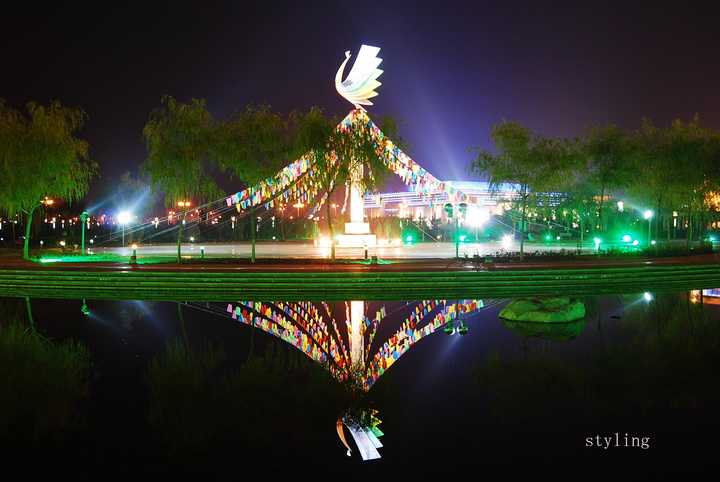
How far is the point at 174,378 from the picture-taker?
31.1 ft

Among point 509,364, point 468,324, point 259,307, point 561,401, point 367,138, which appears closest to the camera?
point 561,401

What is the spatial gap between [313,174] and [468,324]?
11967mm

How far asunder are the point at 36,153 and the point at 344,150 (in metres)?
13.7

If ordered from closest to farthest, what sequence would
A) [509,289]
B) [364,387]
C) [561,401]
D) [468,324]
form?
[561,401]
[364,387]
[468,324]
[509,289]

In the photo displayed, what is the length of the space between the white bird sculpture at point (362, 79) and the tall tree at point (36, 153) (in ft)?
51.9

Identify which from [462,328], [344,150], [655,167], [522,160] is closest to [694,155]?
[655,167]

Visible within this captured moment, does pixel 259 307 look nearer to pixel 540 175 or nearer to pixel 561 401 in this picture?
pixel 561 401

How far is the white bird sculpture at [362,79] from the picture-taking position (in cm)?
3666

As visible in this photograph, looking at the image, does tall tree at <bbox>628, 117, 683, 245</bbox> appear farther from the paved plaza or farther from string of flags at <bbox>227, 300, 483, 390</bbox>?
string of flags at <bbox>227, 300, 483, 390</bbox>

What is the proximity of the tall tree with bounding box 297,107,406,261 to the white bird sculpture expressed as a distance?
39.8ft

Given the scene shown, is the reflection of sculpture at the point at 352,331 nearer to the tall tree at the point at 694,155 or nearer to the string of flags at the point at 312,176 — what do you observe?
the string of flags at the point at 312,176

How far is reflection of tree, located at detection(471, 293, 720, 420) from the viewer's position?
8.11 metres

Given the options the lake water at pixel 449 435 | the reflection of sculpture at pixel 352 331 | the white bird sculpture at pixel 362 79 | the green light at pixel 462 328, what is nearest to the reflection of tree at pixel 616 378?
the lake water at pixel 449 435

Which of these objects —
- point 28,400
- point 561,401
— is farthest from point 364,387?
point 28,400
